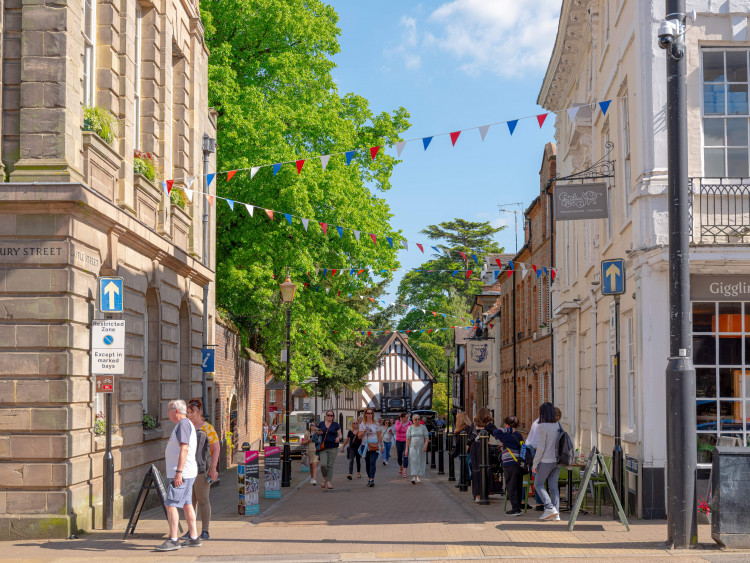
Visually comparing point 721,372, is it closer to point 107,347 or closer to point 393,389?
point 107,347

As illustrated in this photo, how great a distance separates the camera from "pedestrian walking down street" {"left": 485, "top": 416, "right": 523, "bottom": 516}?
15.1 m

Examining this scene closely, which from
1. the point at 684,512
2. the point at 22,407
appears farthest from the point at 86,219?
the point at 684,512

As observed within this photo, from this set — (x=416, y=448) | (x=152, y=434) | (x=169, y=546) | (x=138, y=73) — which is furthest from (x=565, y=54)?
(x=169, y=546)

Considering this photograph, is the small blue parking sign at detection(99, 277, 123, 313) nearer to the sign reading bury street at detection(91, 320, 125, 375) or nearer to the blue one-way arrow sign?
the sign reading bury street at detection(91, 320, 125, 375)

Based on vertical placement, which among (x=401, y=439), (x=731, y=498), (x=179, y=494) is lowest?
(x=401, y=439)

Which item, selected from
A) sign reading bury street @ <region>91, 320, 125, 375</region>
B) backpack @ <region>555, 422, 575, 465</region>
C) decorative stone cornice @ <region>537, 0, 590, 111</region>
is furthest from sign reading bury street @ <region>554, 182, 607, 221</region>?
sign reading bury street @ <region>91, 320, 125, 375</region>

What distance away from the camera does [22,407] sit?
12.4m

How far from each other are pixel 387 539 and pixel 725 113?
783 centimetres

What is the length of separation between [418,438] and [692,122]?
12585 millimetres

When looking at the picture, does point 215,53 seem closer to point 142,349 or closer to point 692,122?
point 142,349

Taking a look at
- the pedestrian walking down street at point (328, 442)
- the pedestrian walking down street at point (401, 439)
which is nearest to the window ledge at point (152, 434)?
the pedestrian walking down street at point (328, 442)

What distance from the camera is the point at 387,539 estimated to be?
1194cm

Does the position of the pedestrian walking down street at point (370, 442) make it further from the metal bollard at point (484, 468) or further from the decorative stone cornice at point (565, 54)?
the decorative stone cornice at point (565, 54)

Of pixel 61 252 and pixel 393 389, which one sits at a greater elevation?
pixel 61 252
